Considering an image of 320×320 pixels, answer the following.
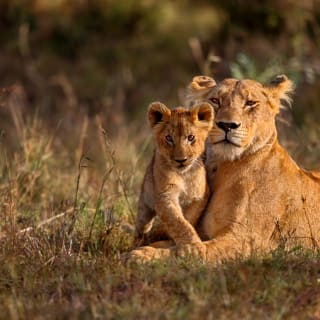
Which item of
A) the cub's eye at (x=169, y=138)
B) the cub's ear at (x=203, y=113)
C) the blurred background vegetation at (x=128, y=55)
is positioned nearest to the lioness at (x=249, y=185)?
the cub's ear at (x=203, y=113)

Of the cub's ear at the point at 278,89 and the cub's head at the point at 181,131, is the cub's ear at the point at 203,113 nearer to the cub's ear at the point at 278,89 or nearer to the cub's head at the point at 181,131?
the cub's head at the point at 181,131

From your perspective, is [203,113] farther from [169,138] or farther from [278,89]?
[278,89]

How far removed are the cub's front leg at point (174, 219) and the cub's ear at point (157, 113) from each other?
1.51 ft

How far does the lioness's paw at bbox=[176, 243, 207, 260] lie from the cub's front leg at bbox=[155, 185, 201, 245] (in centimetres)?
3

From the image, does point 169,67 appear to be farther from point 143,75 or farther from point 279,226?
point 279,226

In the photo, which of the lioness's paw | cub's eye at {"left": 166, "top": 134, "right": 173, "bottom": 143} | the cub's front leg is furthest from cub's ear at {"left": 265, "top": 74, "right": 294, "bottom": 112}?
the lioness's paw

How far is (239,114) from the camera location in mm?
7617

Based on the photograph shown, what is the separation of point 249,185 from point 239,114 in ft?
1.78

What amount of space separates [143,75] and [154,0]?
3285mm

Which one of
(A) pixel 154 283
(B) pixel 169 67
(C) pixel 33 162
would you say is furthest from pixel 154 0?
(A) pixel 154 283

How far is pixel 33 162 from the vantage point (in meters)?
9.98

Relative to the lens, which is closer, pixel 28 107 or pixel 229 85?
pixel 229 85

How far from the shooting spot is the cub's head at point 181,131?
7324mm

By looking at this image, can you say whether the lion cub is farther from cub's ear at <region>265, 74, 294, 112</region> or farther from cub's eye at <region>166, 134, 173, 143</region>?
cub's ear at <region>265, 74, 294, 112</region>
